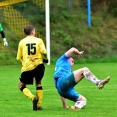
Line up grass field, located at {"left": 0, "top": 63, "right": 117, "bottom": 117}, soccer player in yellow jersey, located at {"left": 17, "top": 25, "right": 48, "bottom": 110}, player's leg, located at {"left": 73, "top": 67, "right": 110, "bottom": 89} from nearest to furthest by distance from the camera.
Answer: player's leg, located at {"left": 73, "top": 67, "right": 110, "bottom": 89}, grass field, located at {"left": 0, "top": 63, "right": 117, "bottom": 117}, soccer player in yellow jersey, located at {"left": 17, "top": 25, "right": 48, "bottom": 110}

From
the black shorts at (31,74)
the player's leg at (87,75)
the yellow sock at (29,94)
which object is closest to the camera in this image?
the player's leg at (87,75)

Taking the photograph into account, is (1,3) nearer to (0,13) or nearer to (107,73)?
(0,13)

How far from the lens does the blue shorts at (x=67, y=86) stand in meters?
9.47

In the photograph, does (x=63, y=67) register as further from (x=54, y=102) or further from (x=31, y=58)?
(x=54, y=102)

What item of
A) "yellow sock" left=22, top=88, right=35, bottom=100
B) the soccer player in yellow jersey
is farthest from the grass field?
the soccer player in yellow jersey

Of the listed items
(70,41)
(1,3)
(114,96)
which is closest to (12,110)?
(114,96)

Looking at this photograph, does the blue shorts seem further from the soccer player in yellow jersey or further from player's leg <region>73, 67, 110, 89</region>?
the soccer player in yellow jersey

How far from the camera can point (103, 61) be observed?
84.5ft

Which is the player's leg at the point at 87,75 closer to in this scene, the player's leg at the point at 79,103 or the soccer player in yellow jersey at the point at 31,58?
the player's leg at the point at 79,103

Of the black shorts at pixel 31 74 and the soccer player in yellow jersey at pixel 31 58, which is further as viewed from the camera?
the black shorts at pixel 31 74

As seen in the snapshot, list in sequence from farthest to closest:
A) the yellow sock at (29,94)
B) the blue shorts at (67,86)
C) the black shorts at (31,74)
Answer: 1. the black shorts at (31,74)
2. the yellow sock at (29,94)
3. the blue shorts at (67,86)

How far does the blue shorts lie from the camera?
9473 millimetres

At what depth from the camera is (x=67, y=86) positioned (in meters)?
9.59

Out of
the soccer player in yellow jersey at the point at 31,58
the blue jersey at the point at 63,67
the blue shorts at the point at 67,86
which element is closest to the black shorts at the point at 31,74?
the soccer player in yellow jersey at the point at 31,58
